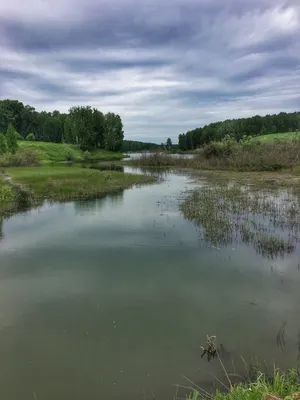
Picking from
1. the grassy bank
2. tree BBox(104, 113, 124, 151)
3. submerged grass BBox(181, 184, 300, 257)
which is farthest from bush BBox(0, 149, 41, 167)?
tree BBox(104, 113, 124, 151)

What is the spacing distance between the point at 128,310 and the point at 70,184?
2412cm

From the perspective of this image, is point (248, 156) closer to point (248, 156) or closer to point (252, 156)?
point (248, 156)

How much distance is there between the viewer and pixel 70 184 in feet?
105

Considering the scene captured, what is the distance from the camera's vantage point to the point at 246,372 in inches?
266

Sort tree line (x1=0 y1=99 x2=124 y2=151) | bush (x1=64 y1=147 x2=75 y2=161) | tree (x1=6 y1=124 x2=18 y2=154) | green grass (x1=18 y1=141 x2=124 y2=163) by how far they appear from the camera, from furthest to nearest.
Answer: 1. tree line (x1=0 y1=99 x2=124 y2=151)
2. bush (x1=64 y1=147 x2=75 y2=161)
3. green grass (x1=18 y1=141 x2=124 y2=163)
4. tree (x1=6 y1=124 x2=18 y2=154)

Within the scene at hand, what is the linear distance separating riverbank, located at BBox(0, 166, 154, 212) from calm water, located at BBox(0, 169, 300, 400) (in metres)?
10.3

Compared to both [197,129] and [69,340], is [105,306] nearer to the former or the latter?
[69,340]

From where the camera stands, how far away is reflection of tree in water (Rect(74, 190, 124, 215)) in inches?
895

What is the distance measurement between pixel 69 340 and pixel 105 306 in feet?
5.89

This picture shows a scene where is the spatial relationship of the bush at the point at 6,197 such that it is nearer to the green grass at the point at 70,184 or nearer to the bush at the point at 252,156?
the green grass at the point at 70,184

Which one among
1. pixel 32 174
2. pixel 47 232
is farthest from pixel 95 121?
pixel 47 232

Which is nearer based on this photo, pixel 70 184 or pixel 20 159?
pixel 70 184

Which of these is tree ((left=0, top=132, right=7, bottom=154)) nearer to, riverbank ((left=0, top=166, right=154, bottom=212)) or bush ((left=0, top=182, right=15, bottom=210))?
riverbank ((left=0, top=166, right=154, bottom=212))

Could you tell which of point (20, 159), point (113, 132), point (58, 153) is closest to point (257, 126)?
point (113, 132)
